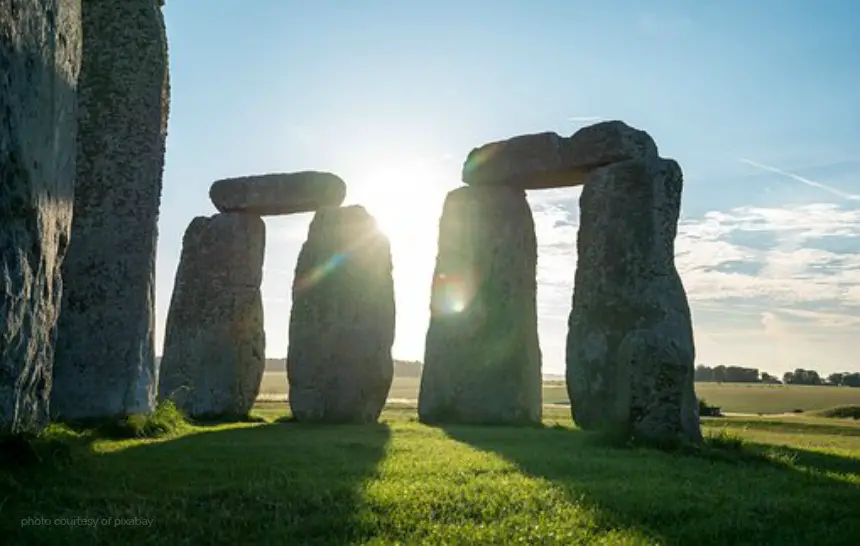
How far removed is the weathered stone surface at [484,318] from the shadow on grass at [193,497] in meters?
8.46

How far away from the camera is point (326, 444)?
11.4 meters

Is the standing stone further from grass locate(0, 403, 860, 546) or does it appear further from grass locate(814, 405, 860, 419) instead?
grass locate(814, 405, 860, 419)

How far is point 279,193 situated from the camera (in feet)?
64.9

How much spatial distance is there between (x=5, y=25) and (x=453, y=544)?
5.45m

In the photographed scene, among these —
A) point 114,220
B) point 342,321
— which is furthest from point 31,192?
point 342,321

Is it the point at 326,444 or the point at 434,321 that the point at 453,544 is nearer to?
the point at 326,444

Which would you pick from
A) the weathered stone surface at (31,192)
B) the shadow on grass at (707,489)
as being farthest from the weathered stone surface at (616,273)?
the weathered stone surface at (31,192)

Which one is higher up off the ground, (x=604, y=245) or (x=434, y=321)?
(x=604, y=245)

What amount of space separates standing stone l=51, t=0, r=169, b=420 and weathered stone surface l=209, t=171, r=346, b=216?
7.02 metres

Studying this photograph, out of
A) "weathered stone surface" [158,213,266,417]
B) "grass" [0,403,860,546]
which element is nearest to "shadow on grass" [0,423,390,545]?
"grass" [0,403,860,546]

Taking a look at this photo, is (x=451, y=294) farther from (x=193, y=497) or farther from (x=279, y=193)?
(x=193, y=497)

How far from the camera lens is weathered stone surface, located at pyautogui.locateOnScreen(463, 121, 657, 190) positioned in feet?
54.6

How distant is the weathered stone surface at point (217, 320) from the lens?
1945 cm

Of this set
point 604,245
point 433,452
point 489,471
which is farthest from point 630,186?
point 489,471
